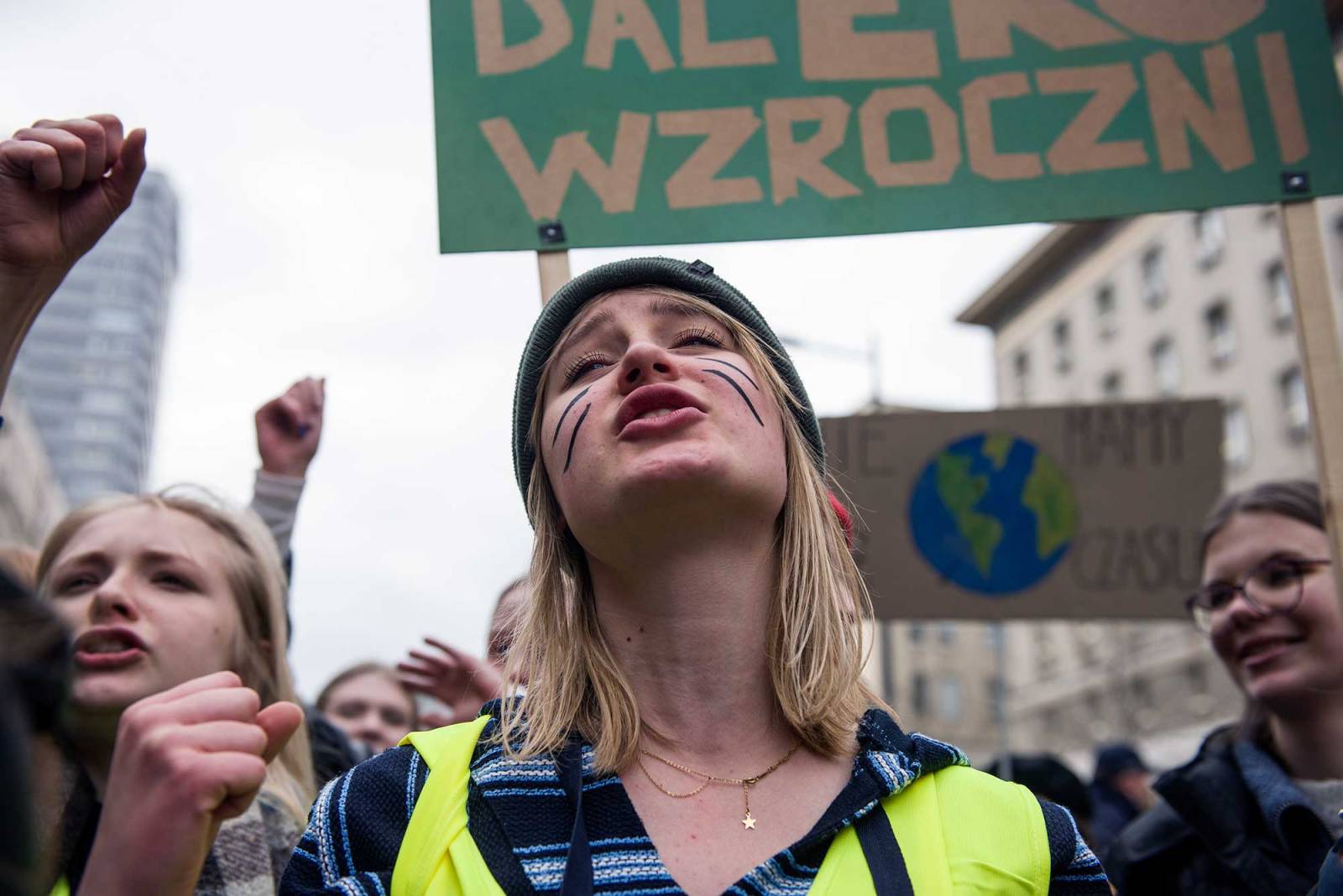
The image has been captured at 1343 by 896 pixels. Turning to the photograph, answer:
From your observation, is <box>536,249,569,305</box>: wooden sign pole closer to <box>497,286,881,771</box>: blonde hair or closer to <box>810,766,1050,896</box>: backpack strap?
<box>497,286,881,771</box>: blonde hair

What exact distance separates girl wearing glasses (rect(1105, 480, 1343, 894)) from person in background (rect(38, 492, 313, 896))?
6.19 feet

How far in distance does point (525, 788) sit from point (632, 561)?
405 mm

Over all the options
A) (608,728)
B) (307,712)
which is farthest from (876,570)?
(608,728)

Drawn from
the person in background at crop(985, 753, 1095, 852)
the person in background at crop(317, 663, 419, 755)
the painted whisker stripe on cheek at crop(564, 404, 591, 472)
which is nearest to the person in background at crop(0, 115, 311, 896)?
the painted whisker stripe on cheek at crop(564, 404, 591, 472)

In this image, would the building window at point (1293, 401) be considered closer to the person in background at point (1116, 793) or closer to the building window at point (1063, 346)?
the building window at point (1063, 346)

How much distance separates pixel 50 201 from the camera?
1.86 metres

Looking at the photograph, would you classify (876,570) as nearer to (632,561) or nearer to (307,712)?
(307,712)

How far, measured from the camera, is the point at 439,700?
3.47 meters

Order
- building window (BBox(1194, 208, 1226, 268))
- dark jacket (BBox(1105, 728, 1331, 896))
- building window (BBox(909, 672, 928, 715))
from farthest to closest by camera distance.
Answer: building window (BBox(909, 672, 928, 715)) → building window (BBox(1194, 208, 1226, 268)) → dark jacket (BBox(1105, 728, 1331, 896))

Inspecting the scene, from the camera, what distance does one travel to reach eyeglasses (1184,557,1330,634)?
279 centimetres

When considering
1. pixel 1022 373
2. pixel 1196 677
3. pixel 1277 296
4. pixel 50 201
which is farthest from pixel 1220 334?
pixel 50 201

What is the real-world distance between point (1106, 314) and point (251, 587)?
34.8 meters

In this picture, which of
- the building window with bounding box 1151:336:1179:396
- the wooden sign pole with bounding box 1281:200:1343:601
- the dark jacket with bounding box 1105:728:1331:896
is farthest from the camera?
the building window with bounding box 1151:336:1179:396

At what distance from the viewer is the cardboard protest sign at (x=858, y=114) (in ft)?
9.02
